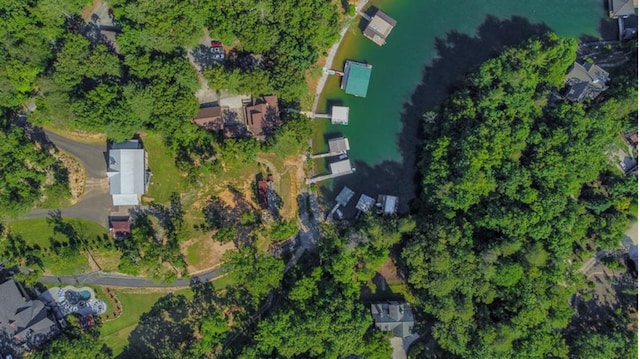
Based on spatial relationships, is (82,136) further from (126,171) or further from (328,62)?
(328,62)

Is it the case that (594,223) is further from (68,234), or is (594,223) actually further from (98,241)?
(68,234)

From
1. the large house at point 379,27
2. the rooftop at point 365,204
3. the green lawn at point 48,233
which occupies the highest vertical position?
the large house at point 379,27

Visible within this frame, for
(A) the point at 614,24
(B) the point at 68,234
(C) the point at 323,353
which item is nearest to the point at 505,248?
(C) the point at 323,353

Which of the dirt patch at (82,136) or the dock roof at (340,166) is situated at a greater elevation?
the dirt patch at (82,136)

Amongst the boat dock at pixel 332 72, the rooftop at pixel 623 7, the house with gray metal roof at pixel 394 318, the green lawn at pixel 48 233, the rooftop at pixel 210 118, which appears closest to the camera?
the house with gray metal roof at pixel 394 318

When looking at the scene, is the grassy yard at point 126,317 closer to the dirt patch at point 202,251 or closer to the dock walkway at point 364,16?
the dirt patch at point 202,251

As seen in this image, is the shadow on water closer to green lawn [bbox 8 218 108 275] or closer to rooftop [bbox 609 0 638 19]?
rooftop [bbox 609 0 638 19]

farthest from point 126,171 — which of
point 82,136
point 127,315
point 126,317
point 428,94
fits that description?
point 428,94

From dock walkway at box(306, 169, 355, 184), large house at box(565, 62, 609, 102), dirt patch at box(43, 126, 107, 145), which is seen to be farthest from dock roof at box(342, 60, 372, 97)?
dirt patch at box(43, 126, 107, 145)

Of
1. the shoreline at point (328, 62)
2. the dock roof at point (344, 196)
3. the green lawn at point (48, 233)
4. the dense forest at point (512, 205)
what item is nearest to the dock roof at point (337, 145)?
the shoreline at point (328, 62)
